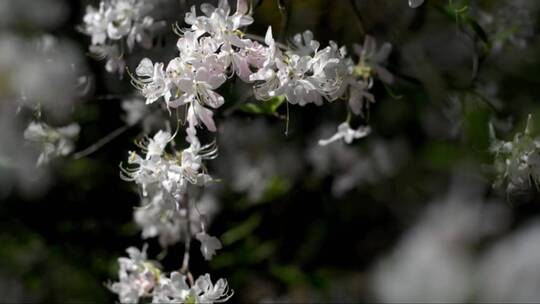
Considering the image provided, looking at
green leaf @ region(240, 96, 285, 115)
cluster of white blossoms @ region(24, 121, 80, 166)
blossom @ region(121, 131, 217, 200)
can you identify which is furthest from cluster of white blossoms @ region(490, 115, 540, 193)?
cluster of white blossoms @ region(24, 121, 80, 166)

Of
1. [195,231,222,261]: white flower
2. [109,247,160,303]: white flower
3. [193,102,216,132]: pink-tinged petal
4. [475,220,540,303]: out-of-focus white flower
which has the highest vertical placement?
[193,102,216,132]: pink-tinged petal

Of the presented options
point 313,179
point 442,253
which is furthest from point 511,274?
point 313,179

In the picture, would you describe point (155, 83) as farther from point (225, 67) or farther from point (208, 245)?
point (208, 245)

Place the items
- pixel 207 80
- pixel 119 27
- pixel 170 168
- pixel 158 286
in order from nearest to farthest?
pixel 207 80
pixel 170 168
pixel 158 286
pixel 119 27

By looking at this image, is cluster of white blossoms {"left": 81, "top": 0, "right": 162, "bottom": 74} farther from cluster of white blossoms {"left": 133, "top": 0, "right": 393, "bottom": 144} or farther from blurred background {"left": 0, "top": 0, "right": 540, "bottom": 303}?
cluster of white blossoms {"left": 133, "top": 0, "right": 393, "bottom": 144}

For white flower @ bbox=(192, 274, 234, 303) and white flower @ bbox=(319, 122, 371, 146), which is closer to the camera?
white flower @ bbox=(192, 274, 234, 303)

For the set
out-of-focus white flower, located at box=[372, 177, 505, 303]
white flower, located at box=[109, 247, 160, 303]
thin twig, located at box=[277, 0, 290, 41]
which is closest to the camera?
thin twig, located at box=[277, 0, 290, 41]
